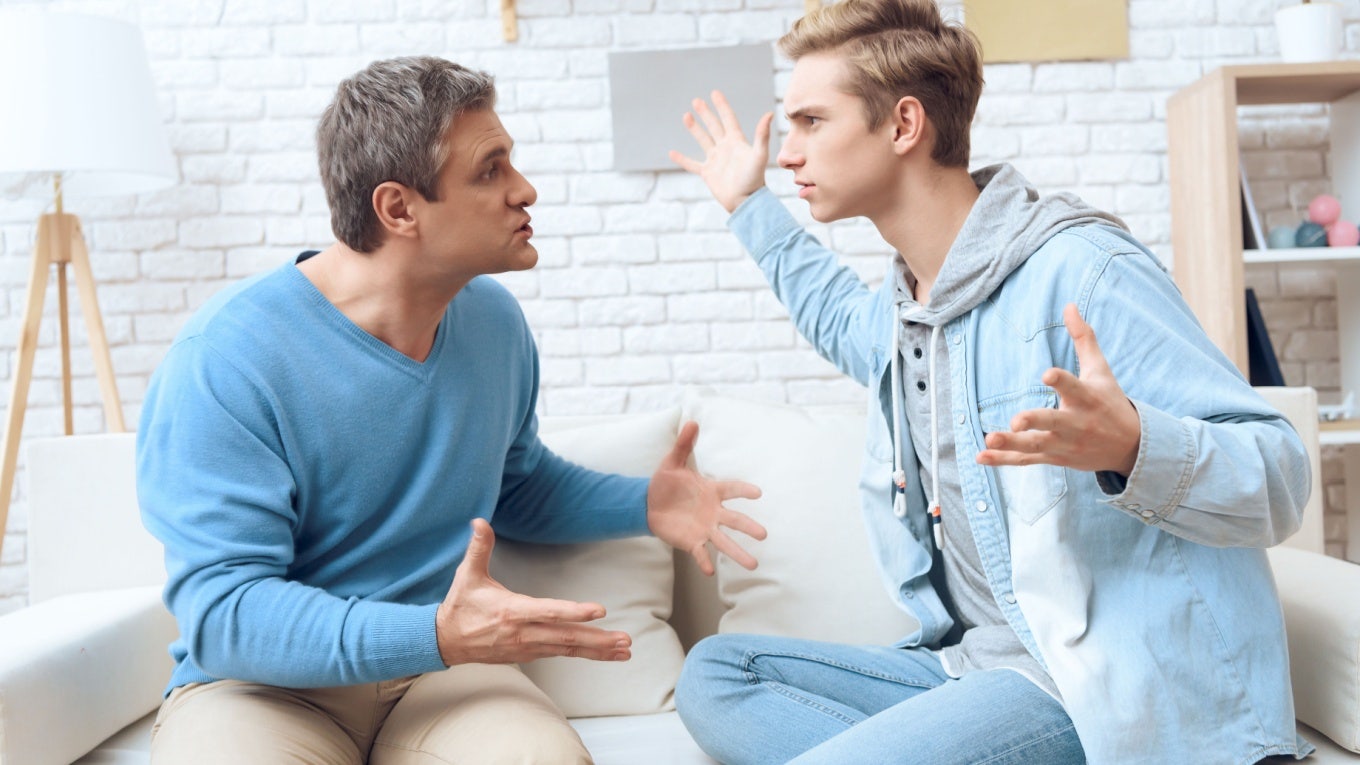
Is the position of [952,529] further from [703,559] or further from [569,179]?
[569,179]

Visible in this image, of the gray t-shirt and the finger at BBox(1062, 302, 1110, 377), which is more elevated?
the finger at BBox(1062, 302, 1110, 377)

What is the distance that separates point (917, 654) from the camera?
1.60m

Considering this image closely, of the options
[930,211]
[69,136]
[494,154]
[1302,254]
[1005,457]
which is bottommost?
[1005,457]

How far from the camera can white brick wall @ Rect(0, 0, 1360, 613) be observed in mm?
2854

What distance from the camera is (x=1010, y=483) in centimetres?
138

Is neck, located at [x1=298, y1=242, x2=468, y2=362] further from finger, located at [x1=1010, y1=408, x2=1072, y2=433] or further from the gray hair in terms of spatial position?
finger, located at [x1=1010, y1=408, x2=1072, y2=433]

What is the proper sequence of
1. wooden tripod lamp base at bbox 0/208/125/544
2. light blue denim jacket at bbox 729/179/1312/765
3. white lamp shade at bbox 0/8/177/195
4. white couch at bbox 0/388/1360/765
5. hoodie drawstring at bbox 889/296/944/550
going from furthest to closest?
wooden tripod lamp base at bbox 0/208/125/544
white lamp shade at bbox 0/8/177/195
white couch at bbox 0/388/1360/765
hoodie drawstring at bbox 889/296/944/550
light blue denim jacket at bbox 729/179/1312/765

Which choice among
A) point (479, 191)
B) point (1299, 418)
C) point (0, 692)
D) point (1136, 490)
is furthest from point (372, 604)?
point (1299, 418)

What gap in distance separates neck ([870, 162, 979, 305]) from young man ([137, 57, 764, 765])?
0.42m

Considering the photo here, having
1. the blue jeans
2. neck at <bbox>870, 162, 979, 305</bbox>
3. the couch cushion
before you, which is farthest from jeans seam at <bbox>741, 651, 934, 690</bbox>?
the couch cushion

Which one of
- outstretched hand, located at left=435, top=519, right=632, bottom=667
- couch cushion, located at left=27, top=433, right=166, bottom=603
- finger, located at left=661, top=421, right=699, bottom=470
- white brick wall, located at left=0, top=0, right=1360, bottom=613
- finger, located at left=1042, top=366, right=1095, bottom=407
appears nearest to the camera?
finger, located at left=1042, top=366, right=1095, bottom=407

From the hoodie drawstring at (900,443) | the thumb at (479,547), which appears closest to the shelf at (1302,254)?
the hoodie drawstring at (900,443)

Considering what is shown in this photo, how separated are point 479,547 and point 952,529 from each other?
2.06ft

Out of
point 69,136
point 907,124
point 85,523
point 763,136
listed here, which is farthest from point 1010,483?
point 69,136
